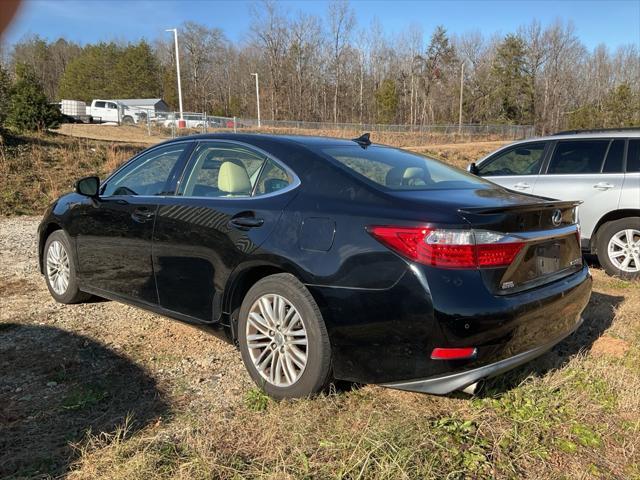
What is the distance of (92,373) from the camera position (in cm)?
358

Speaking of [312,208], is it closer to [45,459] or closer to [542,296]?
[542,296]

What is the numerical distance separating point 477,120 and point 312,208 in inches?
2842

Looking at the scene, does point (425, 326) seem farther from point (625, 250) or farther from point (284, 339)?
point (625, 250)

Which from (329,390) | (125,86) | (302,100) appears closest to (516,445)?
(329,390)

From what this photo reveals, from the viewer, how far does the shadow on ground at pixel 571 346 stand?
3.35 metres

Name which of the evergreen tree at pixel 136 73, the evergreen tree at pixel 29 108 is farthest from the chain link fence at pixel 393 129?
the evergreen tree at pixel 29 108

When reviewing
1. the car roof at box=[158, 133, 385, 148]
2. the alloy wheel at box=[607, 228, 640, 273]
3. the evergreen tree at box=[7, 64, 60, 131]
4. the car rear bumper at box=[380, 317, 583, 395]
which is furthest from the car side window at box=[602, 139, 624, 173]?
the evergreen tree at box=[7, 64, 60, 131]

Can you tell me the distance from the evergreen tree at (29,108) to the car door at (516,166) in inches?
513

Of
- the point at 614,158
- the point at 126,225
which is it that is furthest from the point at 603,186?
the point at 126,225

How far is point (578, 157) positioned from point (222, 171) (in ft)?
15.8

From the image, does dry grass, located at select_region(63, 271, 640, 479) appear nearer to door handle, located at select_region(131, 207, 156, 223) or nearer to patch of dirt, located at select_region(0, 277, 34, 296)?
door handle, located at select_region(131, 207, 156, 223)

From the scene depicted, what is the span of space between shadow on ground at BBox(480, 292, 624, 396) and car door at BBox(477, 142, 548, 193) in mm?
1881

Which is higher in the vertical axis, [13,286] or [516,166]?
[516,166]

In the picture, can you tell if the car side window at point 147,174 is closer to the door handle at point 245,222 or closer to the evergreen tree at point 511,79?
the door handle at point 245,222
